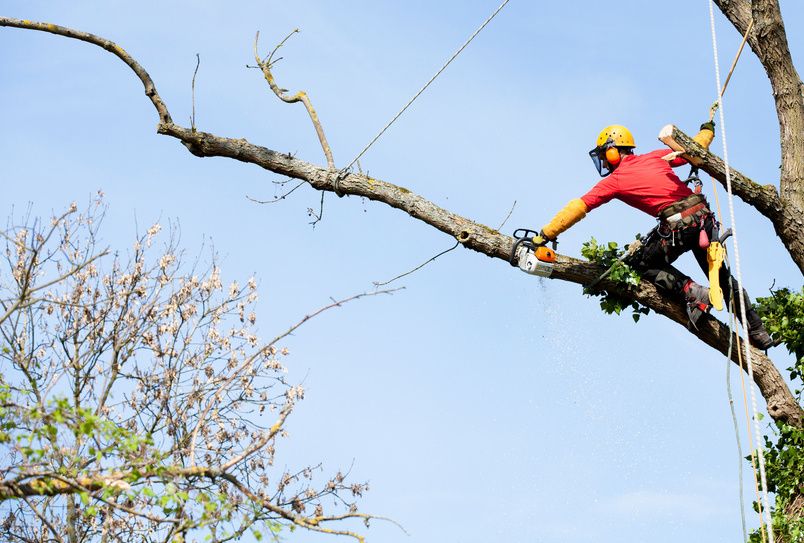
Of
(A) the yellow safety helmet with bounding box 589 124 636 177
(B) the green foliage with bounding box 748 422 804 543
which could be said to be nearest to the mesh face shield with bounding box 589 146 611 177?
(A) the yellow safety helmet with bounding box 589 124 636 177

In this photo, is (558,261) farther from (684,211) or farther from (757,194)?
(757,194)

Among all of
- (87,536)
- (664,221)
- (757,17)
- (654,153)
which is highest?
(757,17)

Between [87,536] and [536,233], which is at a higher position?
[536,233]

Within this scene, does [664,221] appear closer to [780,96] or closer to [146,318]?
[780,96]

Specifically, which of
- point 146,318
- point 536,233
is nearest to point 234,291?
point 146,318

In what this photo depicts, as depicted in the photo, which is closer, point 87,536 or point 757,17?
point 757,17

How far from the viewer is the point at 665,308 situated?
325 inches

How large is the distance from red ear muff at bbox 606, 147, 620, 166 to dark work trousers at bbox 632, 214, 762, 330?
→ 25.2 inches

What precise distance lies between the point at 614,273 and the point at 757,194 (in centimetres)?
131

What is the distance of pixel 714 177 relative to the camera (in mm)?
8117

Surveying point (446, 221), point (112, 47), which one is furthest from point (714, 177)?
point (112, 47)

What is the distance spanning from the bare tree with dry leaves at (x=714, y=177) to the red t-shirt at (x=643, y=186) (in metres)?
0.25

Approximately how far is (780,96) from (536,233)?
2.65 meters

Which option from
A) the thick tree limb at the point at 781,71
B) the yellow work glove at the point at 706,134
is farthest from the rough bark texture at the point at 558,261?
the thick tree limb at the point at 781,71
